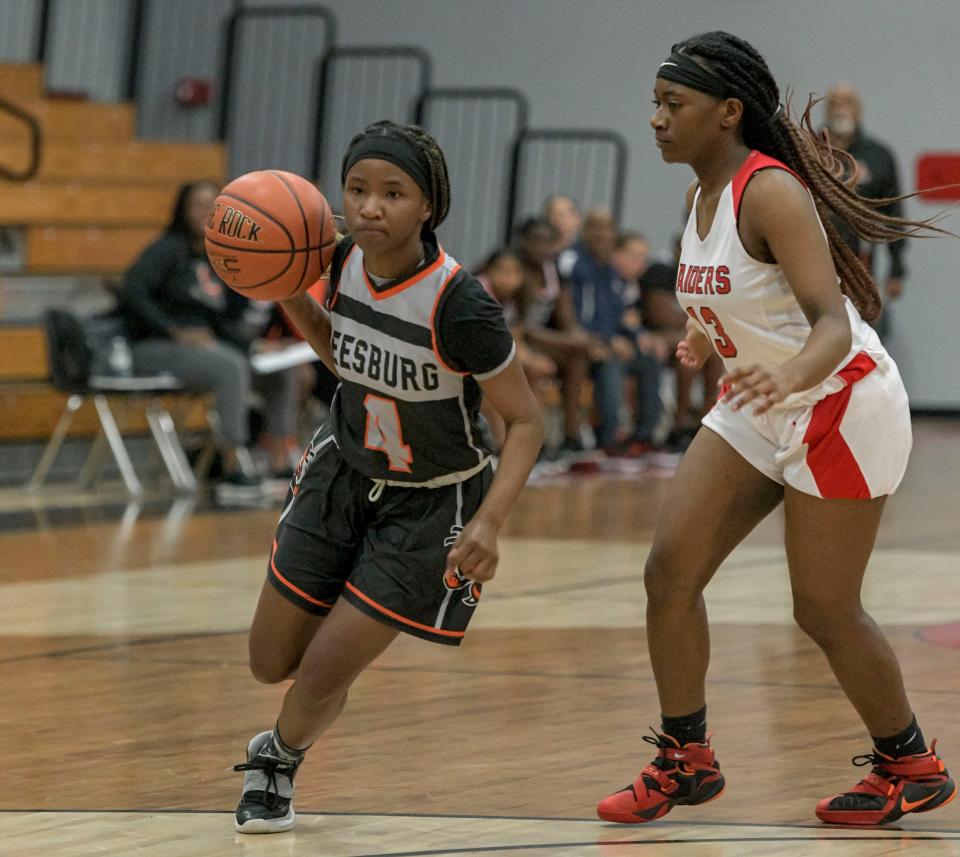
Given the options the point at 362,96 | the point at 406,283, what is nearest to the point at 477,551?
the point at 406,283

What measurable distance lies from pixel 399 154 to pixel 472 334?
1.24 feet

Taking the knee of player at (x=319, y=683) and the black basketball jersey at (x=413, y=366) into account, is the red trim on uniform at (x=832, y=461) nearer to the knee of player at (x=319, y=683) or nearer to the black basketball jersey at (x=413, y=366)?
the black basketball jersey at (x=413, y=366)

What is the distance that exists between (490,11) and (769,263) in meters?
13.9

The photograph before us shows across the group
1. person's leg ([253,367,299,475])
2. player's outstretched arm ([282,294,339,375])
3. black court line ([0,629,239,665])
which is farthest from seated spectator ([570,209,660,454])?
player's outstretched arm ([282,294,339,375])

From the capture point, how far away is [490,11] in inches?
675

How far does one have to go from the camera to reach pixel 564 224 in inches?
514

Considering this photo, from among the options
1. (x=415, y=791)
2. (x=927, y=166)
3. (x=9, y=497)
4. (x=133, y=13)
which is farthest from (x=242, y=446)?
(x=927, y=166)

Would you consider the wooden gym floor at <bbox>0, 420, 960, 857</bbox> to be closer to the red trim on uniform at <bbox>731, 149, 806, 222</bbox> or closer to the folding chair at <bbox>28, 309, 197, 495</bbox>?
the red trim on uniform at <bbox>731, 149, 806, 222</bbox>

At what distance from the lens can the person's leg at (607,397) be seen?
1262 centimetres

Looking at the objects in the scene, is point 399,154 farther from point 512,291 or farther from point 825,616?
point 512,291

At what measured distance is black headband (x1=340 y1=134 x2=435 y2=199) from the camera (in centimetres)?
369

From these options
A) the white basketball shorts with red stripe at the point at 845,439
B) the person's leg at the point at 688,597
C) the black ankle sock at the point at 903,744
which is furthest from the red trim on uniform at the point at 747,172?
the black ankle sock at the point at 903,744

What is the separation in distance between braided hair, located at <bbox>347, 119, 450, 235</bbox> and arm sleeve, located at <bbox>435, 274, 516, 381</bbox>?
17 cm

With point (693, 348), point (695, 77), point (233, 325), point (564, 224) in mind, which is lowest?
point (233, 325)
